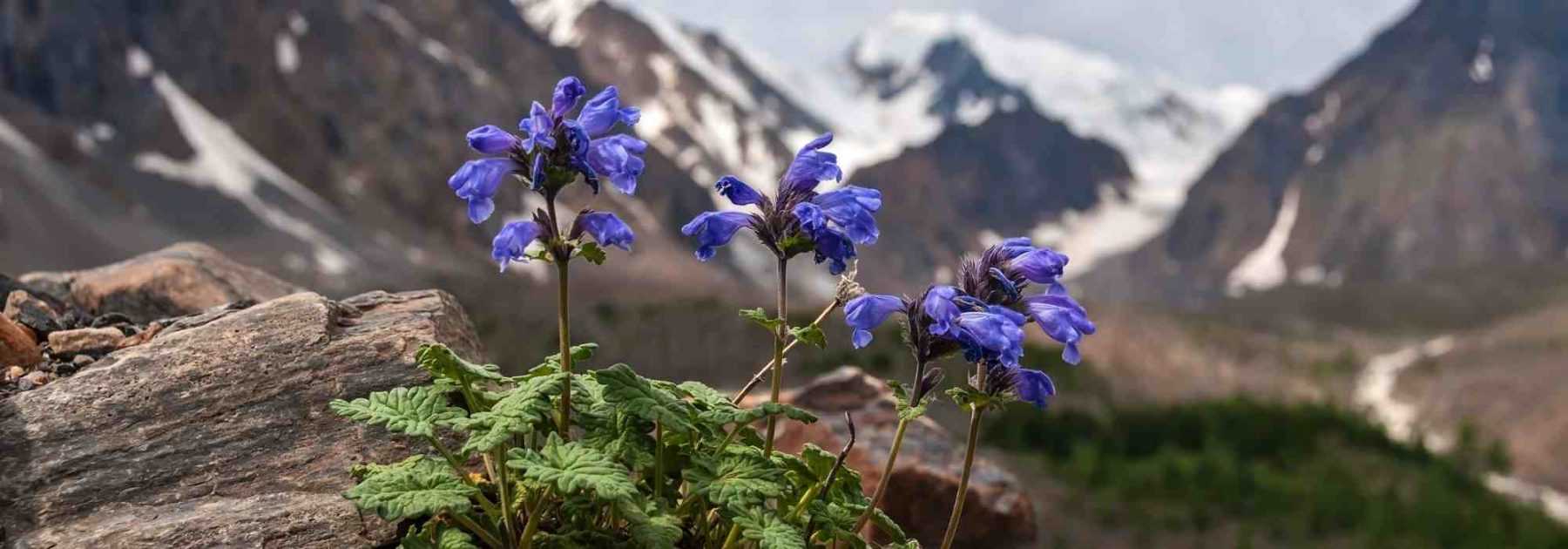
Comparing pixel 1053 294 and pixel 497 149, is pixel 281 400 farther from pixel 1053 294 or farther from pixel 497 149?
pixel 1053 294

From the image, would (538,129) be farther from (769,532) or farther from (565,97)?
(769,532)

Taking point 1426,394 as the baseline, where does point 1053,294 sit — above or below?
below

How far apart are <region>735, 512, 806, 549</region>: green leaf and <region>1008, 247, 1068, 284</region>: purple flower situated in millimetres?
1496

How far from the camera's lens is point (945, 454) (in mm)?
13312

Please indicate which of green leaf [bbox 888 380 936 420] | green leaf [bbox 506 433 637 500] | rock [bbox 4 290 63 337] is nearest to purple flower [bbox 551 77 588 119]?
green leaf [bbox 506 433 637 500]

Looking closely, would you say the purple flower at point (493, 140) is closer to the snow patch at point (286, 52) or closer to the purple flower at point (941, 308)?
the purple flower at point (941, 308)

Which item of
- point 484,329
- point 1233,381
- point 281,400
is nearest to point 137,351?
point 281,400

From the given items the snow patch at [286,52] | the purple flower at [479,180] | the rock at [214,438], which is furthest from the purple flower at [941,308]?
the snow patch at [286,52]

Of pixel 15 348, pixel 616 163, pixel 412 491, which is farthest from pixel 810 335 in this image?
pixel 15 348

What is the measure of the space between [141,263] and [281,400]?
18.4 feet

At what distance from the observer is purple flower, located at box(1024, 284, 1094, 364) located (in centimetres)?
549

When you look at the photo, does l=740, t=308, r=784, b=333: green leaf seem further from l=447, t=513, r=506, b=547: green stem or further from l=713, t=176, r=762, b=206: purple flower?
l=447, t=513, r=506, b=547: green stem

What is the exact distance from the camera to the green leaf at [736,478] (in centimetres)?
543

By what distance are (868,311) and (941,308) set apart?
45cm
